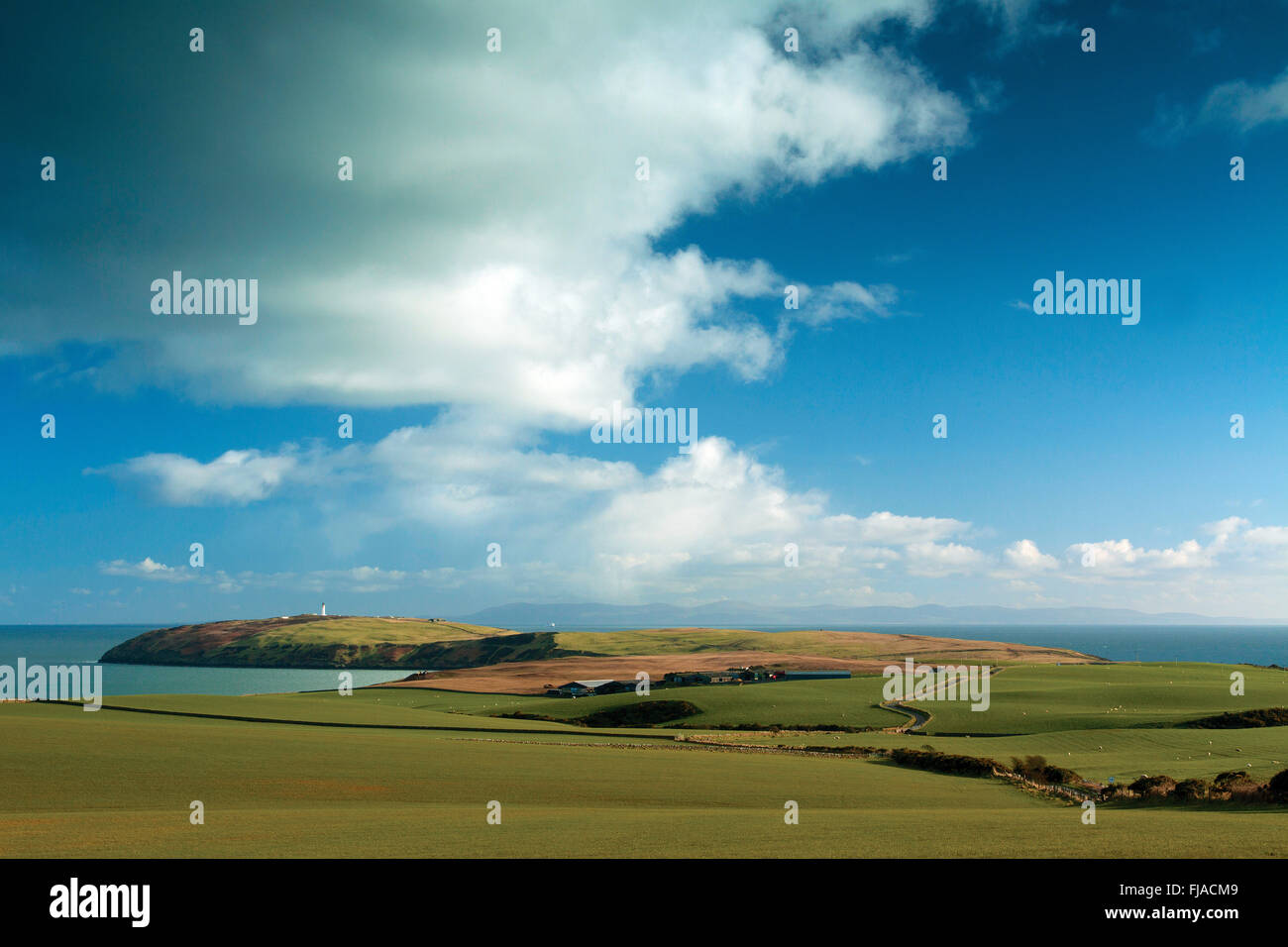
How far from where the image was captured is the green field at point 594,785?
61.1ft

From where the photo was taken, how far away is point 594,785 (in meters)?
34.2

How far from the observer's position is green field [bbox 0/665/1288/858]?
61.1ft

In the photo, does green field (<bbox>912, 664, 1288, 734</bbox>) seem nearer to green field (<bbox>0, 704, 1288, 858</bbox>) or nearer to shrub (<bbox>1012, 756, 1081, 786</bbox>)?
shrub (<bbox>1012, 756, 1081, 786</bbox>)

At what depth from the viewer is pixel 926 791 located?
109ft

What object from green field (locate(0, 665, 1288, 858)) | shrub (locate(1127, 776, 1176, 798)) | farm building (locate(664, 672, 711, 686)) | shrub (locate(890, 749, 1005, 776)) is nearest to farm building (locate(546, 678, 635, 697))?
farm building (locate(664, 672, 711, 686))

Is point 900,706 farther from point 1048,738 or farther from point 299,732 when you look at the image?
point 299,732

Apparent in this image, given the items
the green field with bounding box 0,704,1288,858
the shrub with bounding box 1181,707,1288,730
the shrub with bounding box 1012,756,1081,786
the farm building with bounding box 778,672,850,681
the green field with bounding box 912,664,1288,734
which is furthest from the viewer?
the farm building with bounding box 778,672,850,681

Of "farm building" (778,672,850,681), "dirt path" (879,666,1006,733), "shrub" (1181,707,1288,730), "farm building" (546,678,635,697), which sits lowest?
"farm building" (778,672,850,681)
